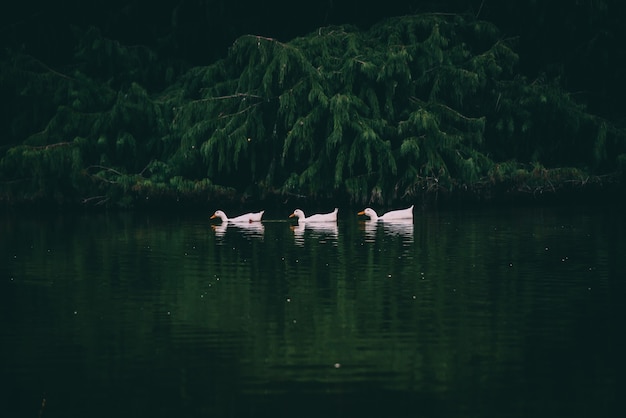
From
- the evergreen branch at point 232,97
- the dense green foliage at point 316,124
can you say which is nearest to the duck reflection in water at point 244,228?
the dense green foliage at point 316,124

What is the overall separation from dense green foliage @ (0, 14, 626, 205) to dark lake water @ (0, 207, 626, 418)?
793cm

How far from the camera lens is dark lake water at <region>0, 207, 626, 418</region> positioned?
7.92 m

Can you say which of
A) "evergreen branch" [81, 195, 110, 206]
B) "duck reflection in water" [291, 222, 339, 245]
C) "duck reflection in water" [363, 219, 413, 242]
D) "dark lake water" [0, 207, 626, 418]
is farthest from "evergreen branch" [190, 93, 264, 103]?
"dark lake water" [0, 207, 626, 418]

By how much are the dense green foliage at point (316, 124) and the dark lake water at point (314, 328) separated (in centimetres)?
793

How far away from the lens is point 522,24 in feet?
101

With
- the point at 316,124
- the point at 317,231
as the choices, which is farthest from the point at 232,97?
the point at 317,231

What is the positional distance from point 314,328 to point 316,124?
16.5 metres

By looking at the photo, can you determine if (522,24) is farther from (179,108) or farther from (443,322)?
(443,322)

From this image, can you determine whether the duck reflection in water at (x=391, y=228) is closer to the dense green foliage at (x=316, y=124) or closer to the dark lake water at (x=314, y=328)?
the dark lake water at (x=314, y=328)

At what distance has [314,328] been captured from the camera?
10.4 meters

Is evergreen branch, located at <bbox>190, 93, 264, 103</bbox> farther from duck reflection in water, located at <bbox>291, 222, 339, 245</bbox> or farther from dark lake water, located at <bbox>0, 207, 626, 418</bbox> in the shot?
dark lake water, located at <bbox>0, 207, 626, 418</bbox>

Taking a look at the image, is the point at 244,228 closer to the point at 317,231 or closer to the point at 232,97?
the point at 317,231

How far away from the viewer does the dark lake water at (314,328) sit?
792 cm

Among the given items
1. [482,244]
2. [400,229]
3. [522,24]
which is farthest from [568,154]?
[482,244]
